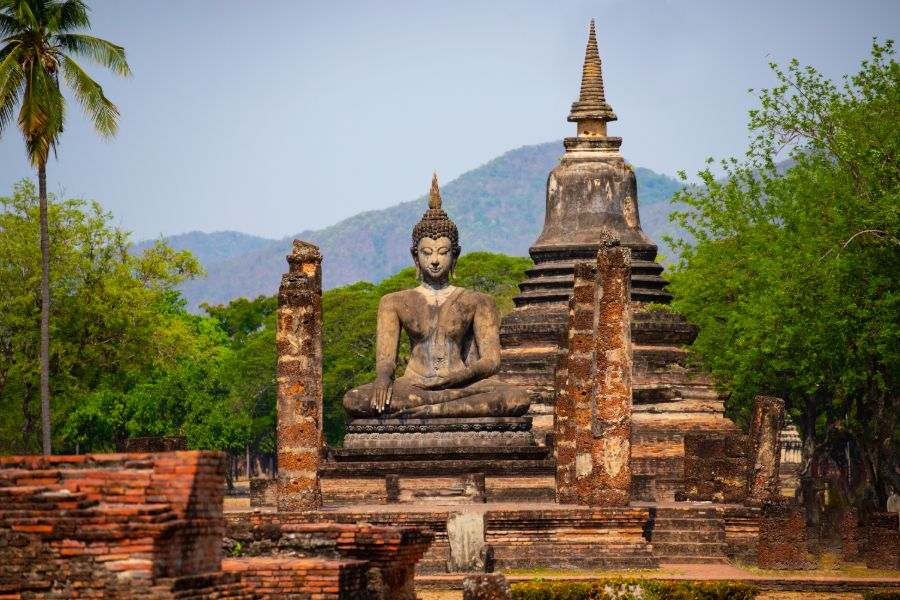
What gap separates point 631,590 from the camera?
20016 mm

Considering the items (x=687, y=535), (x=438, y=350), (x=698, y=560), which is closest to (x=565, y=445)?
(x=687, y=535)

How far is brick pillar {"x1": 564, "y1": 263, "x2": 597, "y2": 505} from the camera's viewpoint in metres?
27.2

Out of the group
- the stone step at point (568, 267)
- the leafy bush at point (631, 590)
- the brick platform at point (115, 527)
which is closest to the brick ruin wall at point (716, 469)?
the stone step at point (568, 267)

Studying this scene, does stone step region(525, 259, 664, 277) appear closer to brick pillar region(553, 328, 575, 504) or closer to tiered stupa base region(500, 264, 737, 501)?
tiered stupa base region(500, 264, 737, 501)

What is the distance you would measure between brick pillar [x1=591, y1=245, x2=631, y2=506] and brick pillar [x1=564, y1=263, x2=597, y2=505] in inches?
49.6

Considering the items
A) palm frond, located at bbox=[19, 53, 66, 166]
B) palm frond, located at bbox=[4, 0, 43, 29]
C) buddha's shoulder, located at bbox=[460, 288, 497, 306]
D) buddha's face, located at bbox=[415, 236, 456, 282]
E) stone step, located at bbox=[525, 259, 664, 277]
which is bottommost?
buddha's shoulder, located at bbox=[460, 288, 497, 306]

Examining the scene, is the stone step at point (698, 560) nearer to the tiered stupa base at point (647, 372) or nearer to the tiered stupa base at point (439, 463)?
the tiered stupa base at point (439, 463)

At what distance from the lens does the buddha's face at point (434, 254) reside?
30.6 metres

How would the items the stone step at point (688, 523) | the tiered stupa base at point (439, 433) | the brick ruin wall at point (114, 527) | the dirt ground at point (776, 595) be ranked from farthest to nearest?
the tiered stupa base at point (439, 433) → the stone step at point (688, 523) → the dirt ground at point (776, 595) → the brick ruin wall at point (114, 527)

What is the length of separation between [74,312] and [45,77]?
33.6 feet

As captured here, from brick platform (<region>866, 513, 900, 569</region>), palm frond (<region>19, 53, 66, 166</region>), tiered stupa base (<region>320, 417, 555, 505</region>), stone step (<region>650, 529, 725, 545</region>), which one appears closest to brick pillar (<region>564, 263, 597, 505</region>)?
tiered stupa base (<region>320, 417, 555, 505</region>)

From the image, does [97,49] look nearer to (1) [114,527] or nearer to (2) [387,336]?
(2) [387,336]

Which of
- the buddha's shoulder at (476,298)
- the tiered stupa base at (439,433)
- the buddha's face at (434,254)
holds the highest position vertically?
the buddha's face at (434,254)

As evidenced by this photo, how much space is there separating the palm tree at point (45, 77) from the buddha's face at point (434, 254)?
9568 mm
